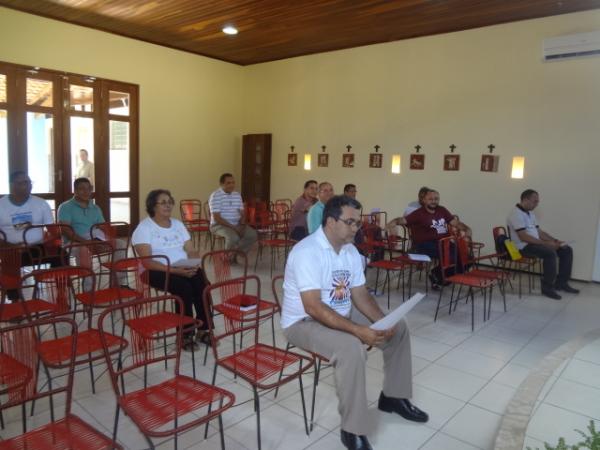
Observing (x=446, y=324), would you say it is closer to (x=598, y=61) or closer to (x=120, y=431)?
(x=120, y=431)

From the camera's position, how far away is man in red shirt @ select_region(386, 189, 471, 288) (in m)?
5.21

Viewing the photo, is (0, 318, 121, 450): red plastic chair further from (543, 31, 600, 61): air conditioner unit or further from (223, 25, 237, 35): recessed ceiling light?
(543, 31, 600, 61): air conditioner unit

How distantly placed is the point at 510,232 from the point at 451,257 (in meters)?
1.10

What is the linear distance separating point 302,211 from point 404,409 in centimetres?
357

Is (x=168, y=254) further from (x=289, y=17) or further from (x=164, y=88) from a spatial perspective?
(x=164, y=88)

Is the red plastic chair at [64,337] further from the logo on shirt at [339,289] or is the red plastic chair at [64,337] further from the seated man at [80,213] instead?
the seated man at [80,213]

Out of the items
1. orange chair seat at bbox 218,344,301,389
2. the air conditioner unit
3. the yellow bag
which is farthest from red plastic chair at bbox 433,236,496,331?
the air conditioner unit

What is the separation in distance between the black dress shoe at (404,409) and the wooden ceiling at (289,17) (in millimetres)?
4984

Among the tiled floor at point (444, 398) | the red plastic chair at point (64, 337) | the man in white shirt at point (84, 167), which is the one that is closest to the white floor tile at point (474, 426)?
the tiled floor at point (444, 398)

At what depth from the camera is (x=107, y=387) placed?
9.53ft

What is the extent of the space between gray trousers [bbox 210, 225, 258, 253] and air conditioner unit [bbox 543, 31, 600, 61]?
15.1 ft

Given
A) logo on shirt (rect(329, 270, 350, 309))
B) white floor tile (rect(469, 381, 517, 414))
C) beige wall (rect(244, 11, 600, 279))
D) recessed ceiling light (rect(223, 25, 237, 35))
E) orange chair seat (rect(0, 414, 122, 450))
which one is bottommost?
white floor tile (rect(469, 381, 517, 414))

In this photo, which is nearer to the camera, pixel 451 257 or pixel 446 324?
pixel 446 324

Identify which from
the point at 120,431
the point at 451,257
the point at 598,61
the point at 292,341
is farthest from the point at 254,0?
the point at 120,431
